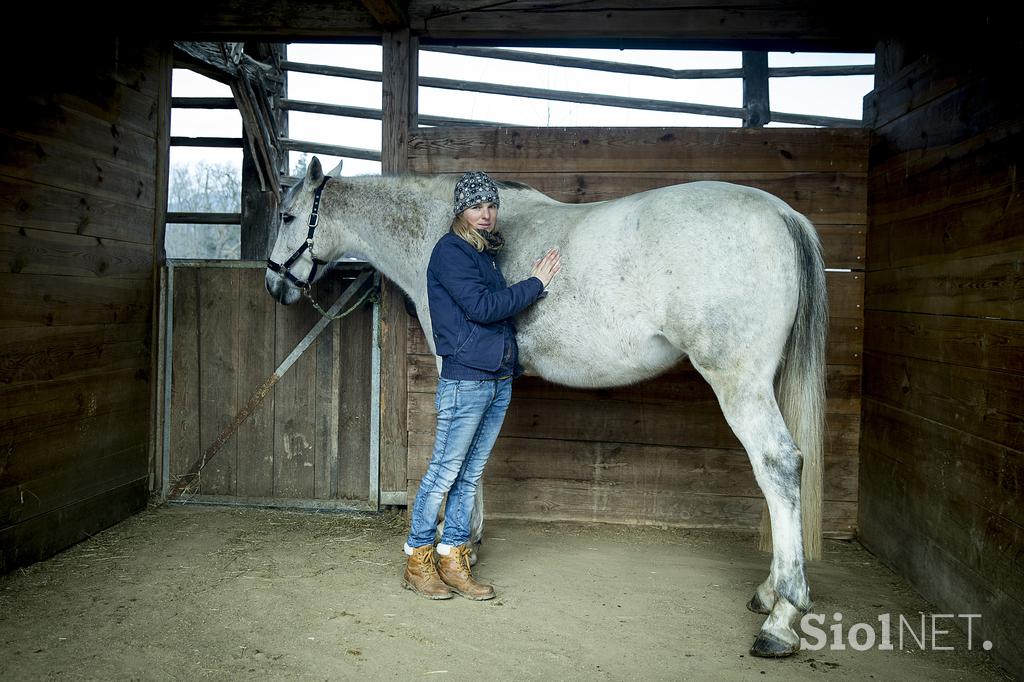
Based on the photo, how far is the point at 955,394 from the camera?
329 cm

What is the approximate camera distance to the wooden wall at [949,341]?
2.87m

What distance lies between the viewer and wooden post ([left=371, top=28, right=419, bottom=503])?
469 centimetres

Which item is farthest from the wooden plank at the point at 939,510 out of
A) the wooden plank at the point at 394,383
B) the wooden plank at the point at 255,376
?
the wooden plank at the point at 255,376

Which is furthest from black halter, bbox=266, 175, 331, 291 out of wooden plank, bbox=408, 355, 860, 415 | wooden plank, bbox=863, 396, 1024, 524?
wooden plank, bbox=863, 396, 1024, 524

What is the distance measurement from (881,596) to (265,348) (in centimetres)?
389

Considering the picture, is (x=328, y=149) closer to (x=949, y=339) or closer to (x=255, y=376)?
(x=255, y=376)

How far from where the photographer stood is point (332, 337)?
4.94 metres

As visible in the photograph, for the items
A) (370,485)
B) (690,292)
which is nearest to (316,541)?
(370,485)

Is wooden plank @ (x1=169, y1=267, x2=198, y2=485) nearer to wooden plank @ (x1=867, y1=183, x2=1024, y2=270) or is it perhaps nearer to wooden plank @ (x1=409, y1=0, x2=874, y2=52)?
wooden plank @ (x1=409, y1=0, x2=874, y2=52)

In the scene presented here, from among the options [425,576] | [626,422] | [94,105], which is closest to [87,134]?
[94,105]

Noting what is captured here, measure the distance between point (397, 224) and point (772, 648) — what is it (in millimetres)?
2848

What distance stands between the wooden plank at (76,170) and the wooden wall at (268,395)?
1.96 feet

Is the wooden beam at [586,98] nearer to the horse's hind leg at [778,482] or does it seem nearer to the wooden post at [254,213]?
the wooden post at [254,213]

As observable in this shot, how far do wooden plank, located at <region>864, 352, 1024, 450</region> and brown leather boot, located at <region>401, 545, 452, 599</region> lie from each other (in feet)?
8.01
